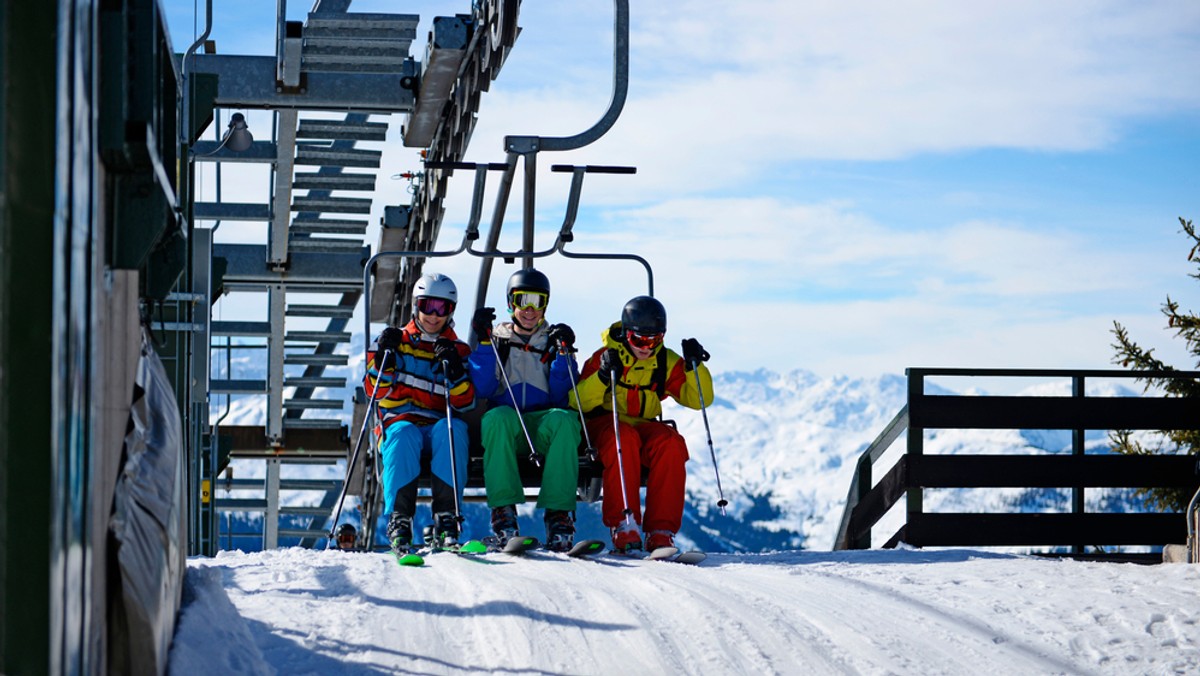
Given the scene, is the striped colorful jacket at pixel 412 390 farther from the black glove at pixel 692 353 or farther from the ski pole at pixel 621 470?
the black glove at pixel 692 353

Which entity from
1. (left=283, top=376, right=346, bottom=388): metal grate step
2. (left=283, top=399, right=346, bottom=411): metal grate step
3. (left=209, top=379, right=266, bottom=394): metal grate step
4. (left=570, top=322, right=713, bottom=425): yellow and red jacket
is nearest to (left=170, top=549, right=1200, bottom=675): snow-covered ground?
(left=570, top=322, right=713, bottom=425): yellow and red jacket

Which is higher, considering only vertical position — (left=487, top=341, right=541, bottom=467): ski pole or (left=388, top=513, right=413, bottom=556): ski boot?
(left=487, top=341, right=541, bottom=467): ski pole

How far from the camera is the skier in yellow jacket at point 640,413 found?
8367 mm

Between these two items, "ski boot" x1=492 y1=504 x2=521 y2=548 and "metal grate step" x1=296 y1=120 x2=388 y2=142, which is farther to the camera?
"metal grate step" x1=296 y1=120 x2=388 y2=142

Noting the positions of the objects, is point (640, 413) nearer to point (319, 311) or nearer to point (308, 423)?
point (319, 311)

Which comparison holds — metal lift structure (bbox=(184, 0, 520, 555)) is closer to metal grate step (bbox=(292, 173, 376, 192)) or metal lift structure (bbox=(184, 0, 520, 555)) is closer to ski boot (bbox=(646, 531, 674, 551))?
metal grate step (bbox=(292, 173, 376, 192))

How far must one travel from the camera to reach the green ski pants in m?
8.22

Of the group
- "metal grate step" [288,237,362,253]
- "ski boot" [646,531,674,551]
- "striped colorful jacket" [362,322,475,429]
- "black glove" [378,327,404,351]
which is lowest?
"ski boot" [646,531,674,551]

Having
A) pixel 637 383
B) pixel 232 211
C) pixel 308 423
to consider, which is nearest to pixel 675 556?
pixel 637 383

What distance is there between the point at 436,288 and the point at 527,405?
2.76 feet

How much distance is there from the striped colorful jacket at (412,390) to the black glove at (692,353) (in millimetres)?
1255

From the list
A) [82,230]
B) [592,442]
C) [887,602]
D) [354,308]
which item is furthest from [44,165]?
[354,308]

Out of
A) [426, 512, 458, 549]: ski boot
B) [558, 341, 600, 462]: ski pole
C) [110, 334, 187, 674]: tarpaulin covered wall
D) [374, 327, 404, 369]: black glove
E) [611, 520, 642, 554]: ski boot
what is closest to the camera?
[110, 334, 187, 674]: tarpaulin covered wall

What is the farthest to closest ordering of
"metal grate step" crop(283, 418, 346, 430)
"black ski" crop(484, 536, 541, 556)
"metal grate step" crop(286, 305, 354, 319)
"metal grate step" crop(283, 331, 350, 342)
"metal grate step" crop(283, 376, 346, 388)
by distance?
"metal grate step" crop(283, 418, 346, 430) → "metal grate step" crop(283, 376, 346, 388) → "metal grate step" crop(283, 331, 350, 342) → "metal grate step" crop(286, 305, 354, 319) → "black ski" crop(484, 536, 541, 556)
